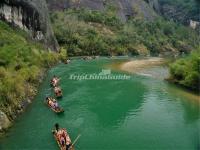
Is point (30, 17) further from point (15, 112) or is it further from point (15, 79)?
point (15, 112)

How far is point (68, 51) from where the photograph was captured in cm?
11031

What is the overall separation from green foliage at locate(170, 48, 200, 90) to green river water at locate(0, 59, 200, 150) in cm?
208

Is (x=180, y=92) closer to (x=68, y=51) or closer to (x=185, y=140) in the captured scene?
(x=185, y=140)

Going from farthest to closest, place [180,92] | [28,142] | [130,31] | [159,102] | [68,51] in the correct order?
[130,31] → [68,51] → [180,92] → [159,102] → [28,142]

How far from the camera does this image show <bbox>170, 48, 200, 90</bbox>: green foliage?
54406 millimetres

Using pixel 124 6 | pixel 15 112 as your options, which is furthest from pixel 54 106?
pixel 124 6

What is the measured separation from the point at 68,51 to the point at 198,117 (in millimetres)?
72164

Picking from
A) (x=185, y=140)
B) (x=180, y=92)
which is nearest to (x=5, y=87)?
(x=185, y=140)

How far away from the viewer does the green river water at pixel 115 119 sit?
106 feet

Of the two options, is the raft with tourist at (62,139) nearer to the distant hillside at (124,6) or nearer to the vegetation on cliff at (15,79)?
the vegetation on cliff at (15,79)

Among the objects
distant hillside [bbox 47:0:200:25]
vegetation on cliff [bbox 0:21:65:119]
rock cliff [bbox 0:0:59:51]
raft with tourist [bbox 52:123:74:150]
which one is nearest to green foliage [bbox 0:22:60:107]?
vegetation on cliff [bbox 0:21:65:119]

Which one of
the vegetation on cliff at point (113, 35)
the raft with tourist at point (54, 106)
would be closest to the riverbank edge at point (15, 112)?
the raft with tourist at point (54, 106)

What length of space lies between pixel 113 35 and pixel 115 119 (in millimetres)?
96801

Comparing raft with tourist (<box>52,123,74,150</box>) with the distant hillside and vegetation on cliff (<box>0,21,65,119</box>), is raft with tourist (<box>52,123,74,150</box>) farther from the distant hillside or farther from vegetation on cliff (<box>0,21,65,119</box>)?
the distant hillside
